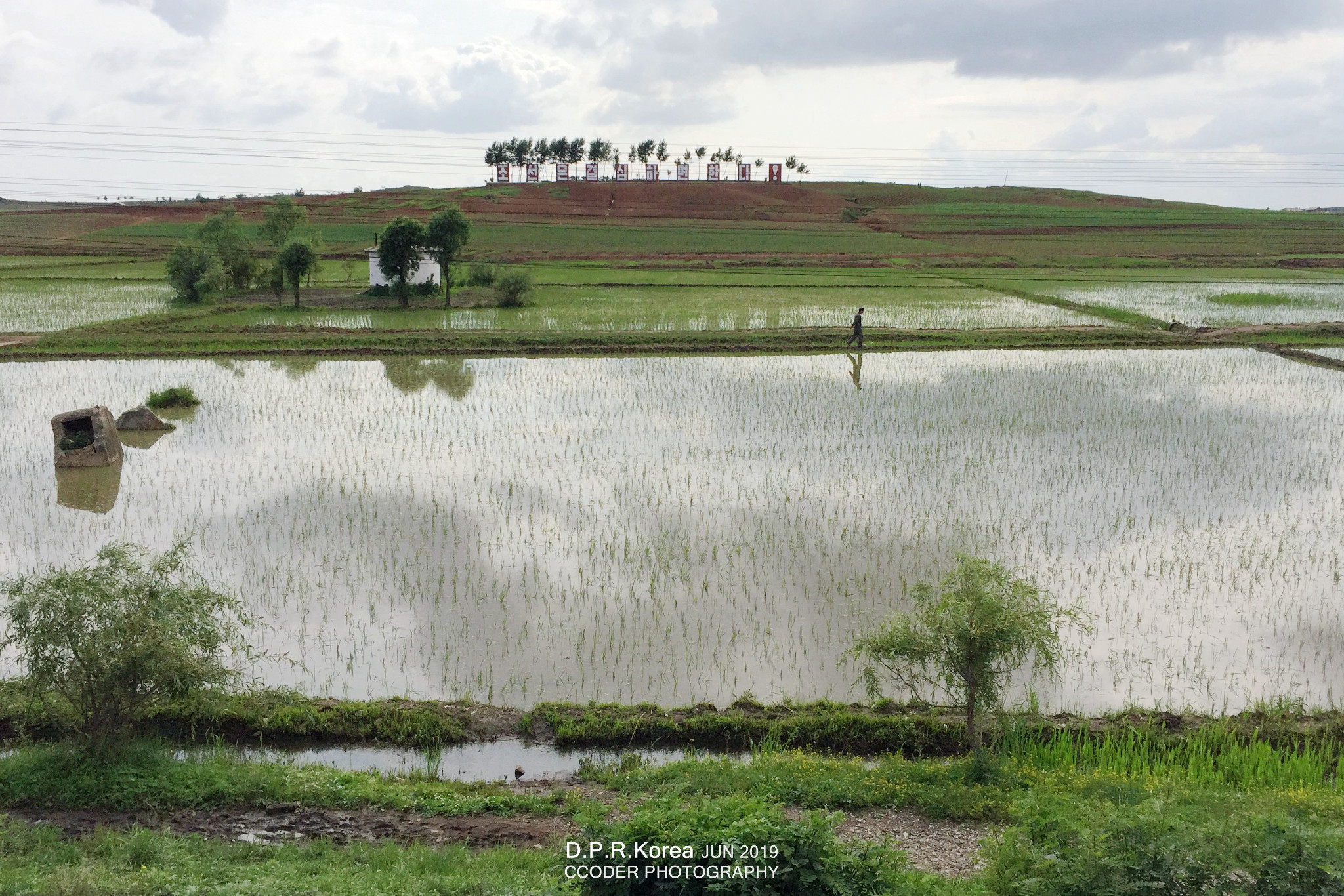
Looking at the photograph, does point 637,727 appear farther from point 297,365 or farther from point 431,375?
point 297,365

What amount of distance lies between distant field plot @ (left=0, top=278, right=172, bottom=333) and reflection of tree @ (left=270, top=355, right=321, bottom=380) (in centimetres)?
752

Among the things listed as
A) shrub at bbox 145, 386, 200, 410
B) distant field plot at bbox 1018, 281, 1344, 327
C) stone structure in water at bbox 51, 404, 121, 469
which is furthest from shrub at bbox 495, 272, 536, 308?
distant field plot at bbox 1018, 281, 1344, 327

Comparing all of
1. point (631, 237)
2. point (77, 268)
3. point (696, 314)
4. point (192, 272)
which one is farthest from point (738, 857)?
point (631, 237)

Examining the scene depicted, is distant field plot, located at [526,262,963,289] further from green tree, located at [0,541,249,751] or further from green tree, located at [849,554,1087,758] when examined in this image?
green tree, located at [849,554,1087,758]

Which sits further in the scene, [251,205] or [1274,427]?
[251,205]

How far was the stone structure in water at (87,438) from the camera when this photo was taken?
15172 millimetres

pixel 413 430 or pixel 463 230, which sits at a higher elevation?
pixel 463 230

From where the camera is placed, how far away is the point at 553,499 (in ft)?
44.0

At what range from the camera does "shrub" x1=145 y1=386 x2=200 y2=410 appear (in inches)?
749

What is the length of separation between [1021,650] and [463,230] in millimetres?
28670

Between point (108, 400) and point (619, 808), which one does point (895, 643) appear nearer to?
point (619, 808)

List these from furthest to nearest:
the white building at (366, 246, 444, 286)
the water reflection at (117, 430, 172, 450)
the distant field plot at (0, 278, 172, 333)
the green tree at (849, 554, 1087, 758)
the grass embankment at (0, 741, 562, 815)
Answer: the white building at (366, 246, 444, 286) → the distant field plot at (0, 278, 172, 333) → the water reflection at (117, 430, 172, 450) → the green tree at (849, 554, 1087, 758) → the grass embankment at (0, 741, 562, 815)

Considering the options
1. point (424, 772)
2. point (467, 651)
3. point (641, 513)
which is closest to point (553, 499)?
point (641, 513)

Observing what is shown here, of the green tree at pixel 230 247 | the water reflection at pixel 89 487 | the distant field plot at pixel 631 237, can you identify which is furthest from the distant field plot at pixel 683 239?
the water reflection at pixel 89 487
